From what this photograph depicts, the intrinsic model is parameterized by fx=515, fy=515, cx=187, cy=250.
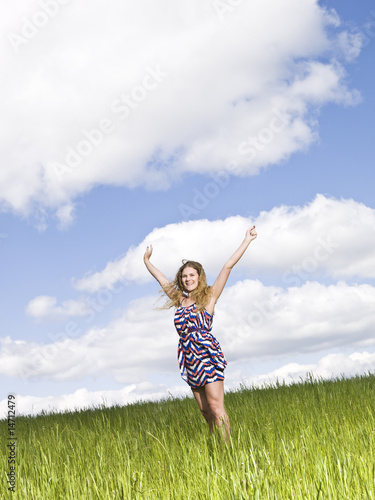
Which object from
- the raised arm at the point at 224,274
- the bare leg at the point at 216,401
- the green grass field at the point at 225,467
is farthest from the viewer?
the raised arm at the point at 224,274

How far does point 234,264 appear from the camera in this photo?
5.45m

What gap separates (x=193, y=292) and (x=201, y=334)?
0.48 metres

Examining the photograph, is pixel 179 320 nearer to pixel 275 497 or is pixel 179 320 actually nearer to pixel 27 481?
pixel 27 481

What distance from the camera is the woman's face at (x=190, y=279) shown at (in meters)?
5.55

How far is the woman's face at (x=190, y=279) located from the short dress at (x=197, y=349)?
0.20 m

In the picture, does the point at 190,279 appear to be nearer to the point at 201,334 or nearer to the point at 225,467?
the point at 201,334

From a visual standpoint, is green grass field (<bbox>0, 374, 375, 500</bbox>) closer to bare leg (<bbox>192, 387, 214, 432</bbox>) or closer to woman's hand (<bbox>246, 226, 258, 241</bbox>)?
bare leg (<bbox>192, 387, 214, 432</bbox>)

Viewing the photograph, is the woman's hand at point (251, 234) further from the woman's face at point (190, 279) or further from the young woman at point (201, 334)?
the woman's face at point (190, 279)

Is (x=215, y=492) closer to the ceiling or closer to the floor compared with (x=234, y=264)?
closer to the floor

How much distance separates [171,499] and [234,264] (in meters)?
2.62

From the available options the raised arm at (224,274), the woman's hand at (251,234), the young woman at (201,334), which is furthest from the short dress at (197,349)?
the woman's hand at (251,234)

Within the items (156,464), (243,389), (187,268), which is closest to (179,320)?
(187,268)

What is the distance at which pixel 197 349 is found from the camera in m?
5.26

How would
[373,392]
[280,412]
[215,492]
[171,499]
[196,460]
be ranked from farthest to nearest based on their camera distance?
[373,392] < [280,412] < [196,460] < [171,499] < [215,492]
